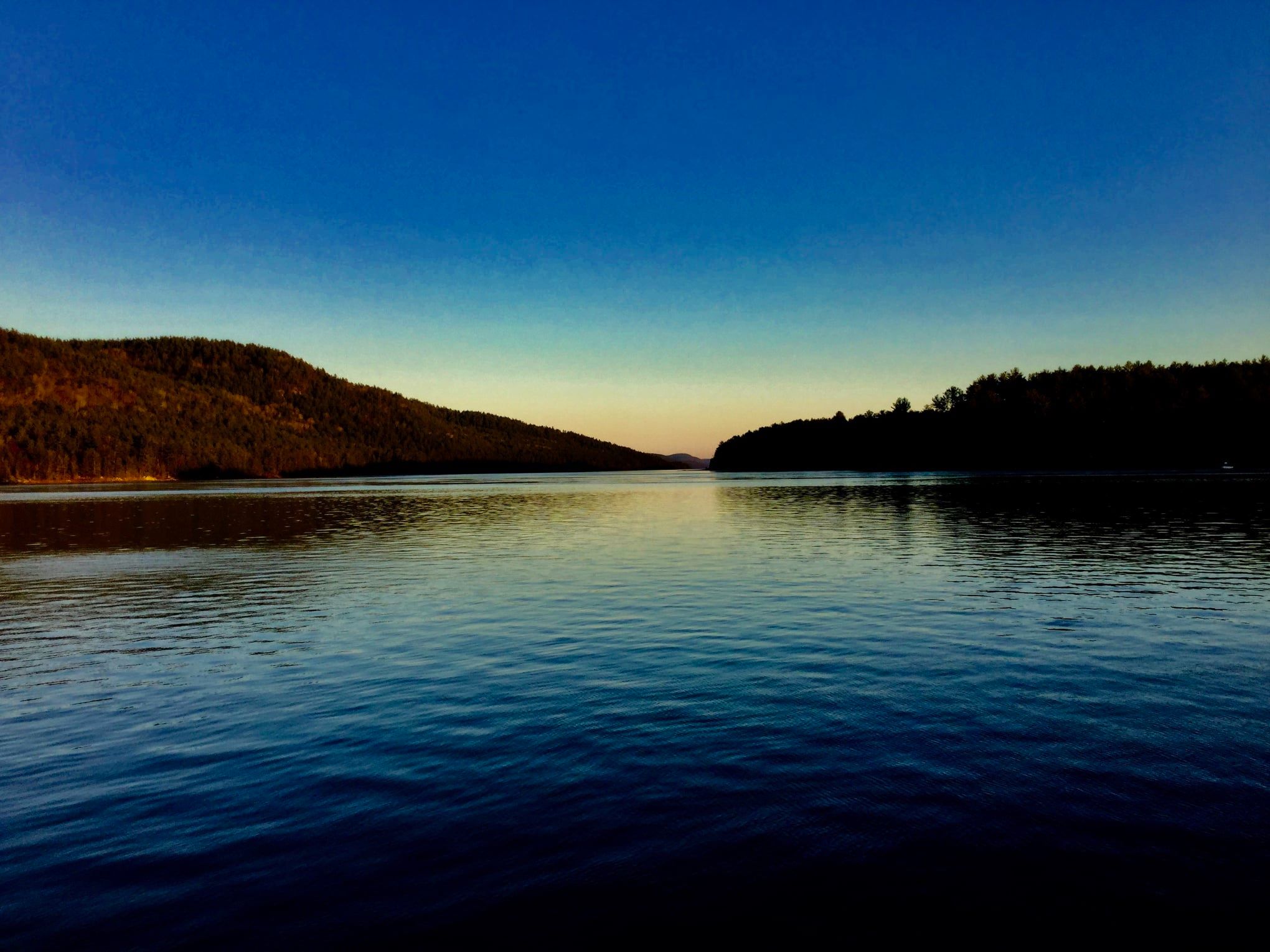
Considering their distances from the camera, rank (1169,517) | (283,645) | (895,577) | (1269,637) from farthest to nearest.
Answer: (1169,517), (895,577), (283,645), (1269,637)

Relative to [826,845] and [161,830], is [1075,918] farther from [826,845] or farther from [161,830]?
[161,830]

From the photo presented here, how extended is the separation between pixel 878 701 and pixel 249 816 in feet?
40.4

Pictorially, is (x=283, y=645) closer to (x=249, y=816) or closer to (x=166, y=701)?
(x=166, y=701)

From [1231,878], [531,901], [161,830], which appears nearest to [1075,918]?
[1231,878]

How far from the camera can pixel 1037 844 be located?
10414mm

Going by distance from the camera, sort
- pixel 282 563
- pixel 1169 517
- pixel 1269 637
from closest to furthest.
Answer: pixel 1269 637, pixel 282 563, pixel 1169 517

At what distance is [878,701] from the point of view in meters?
17.0

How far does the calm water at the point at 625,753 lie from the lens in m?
9.43

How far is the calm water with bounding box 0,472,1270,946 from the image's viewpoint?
9.43 metres

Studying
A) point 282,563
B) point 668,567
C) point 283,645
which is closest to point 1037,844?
point 283,645

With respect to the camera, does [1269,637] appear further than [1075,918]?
Yes

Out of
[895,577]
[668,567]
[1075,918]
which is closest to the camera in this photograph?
[1075,918]

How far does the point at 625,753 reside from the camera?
1409 centimetres

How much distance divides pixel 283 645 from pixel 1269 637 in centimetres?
2926
